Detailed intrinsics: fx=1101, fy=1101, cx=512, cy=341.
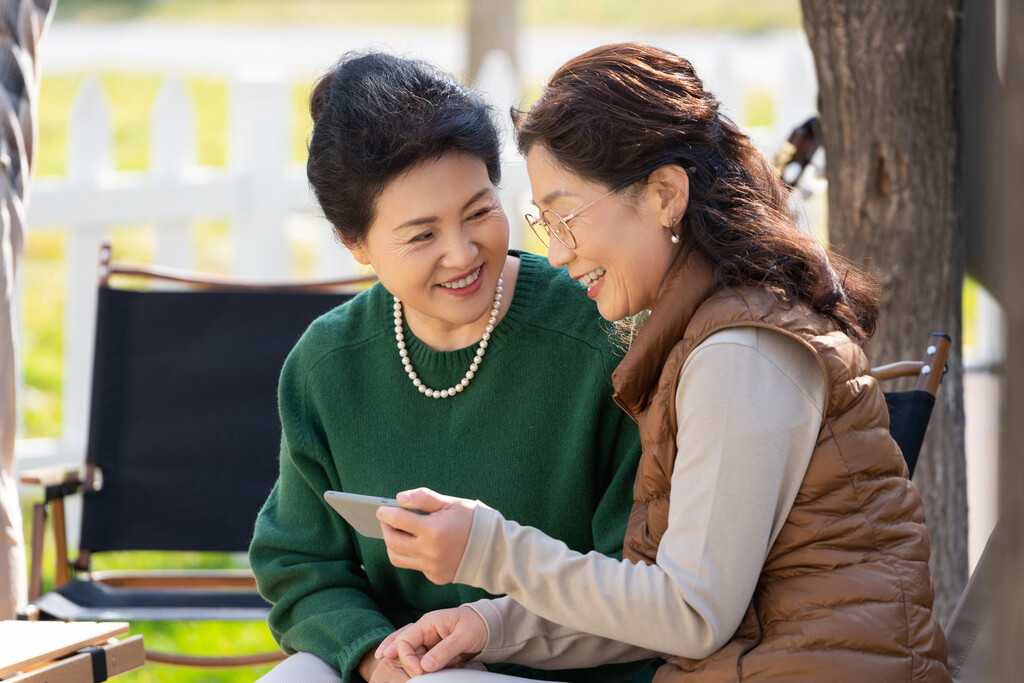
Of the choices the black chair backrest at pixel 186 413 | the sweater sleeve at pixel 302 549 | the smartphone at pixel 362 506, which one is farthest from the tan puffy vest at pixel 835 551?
the black chair backrest at pixel 186 413

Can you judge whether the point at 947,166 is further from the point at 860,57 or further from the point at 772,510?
the point at 772,510

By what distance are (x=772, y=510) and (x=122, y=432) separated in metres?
2.42

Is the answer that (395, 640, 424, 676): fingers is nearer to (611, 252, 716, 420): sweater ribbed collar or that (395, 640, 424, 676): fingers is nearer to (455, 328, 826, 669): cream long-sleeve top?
(455, 328, 826, 669): cream long-sleeve top

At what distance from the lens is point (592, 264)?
5.87 ft

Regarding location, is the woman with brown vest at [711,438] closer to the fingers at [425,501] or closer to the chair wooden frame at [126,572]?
the fingers at [425,501]

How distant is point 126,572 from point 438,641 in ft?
5.76

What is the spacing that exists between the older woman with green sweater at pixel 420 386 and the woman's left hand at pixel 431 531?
463 mm

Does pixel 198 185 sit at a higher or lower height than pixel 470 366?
higher

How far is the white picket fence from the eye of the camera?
4.50 m

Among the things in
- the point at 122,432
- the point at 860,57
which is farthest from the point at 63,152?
the point at 860,57

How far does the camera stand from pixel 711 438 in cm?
152

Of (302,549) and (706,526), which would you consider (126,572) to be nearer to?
(302,549)

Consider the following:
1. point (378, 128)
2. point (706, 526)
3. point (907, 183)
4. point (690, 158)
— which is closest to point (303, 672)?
point (706, 526)

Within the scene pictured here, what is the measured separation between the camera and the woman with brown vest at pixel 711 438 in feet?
4.99
